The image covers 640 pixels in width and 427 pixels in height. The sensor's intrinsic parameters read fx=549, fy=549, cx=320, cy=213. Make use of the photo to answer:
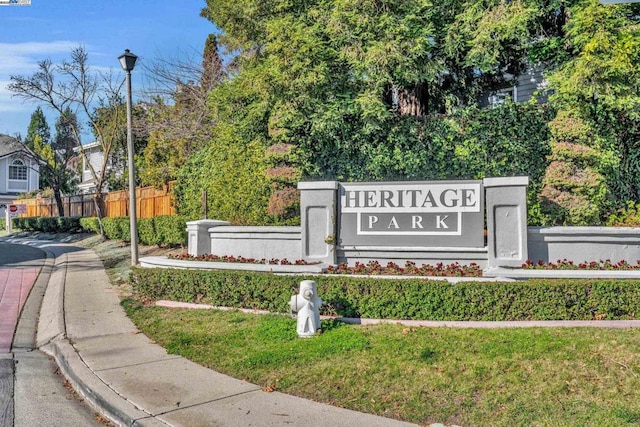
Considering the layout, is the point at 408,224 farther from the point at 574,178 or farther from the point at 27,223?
the point at 27,223

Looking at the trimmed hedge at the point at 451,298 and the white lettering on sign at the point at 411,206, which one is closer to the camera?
the trimmed hedge at the point at 451,298

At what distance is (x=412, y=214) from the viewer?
31.1 ft

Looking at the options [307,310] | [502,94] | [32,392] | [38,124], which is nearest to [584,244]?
[307,310]

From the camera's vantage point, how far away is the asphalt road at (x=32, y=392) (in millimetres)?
5078

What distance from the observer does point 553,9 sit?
13.0 metres

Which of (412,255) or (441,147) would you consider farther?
(441,147)

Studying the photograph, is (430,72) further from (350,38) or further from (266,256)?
(266,256)

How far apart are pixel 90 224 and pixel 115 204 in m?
1.89

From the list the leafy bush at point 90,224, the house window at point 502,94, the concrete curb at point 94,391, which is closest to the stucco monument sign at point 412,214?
the concrete curb at point 94,391

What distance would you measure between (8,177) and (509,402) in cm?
5594

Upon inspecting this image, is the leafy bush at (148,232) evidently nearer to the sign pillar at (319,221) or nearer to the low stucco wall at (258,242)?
the low stucco wall at (258,242)

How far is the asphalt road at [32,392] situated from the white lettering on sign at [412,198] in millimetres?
5352

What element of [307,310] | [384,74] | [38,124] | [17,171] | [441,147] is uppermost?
[38,124]

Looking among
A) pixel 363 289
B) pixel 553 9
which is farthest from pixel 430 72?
pixel 363 289
